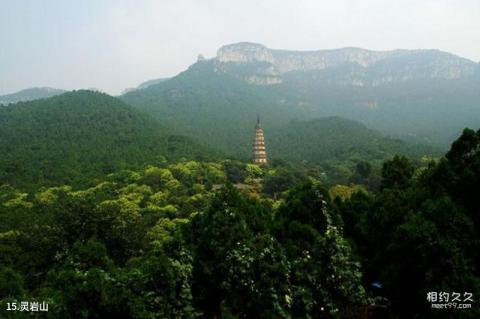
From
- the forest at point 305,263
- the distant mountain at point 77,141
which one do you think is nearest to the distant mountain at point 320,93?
the distant mountain at point 77,141

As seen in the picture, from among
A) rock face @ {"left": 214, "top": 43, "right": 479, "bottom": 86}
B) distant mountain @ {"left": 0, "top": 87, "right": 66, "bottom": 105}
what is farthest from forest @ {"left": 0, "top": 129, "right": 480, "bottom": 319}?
distant mountain @ {"left": 0, "top": 87, "right": 66, "bottom": 105}

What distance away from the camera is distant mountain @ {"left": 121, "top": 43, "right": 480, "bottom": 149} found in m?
100

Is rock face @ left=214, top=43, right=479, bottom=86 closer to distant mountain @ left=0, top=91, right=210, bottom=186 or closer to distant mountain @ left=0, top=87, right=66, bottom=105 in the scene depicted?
distant mountain @ left=0, top=87, right=66, bottom=105

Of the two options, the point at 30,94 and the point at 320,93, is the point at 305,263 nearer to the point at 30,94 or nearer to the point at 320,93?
the point at 320,93

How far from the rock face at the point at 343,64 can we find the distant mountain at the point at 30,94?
6454 centimetres

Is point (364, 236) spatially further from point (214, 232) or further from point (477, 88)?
point (477, 88)

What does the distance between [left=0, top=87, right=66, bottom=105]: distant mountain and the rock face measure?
212 ft

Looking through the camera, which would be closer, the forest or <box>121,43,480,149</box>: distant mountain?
the forest

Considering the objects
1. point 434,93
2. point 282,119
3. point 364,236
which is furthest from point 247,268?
point 434,93

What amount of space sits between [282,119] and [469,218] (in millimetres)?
100179

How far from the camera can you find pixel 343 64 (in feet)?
585

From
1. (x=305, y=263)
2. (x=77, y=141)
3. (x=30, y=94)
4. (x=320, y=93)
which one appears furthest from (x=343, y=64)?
(x=305, y=263)

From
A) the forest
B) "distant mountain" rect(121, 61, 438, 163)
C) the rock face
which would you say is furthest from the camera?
the rock face

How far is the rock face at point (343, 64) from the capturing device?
154 metres
